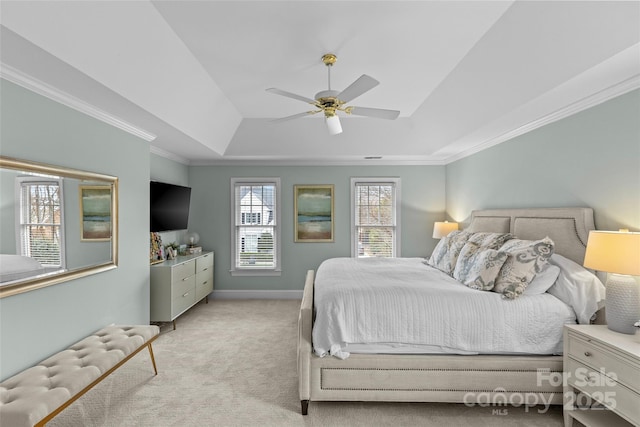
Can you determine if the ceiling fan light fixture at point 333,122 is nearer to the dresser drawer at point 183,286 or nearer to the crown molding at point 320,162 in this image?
the crown molding at point 320,162

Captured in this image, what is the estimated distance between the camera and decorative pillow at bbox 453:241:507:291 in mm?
2539

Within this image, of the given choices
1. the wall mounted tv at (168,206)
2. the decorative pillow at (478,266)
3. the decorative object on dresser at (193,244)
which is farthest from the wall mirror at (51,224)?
the decorative pillow at (478,266)

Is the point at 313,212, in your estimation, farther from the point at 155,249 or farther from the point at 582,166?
the point at 582,166

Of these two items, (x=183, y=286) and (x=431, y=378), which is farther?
(x=183, y=286)

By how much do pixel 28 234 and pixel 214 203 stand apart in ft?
11.0

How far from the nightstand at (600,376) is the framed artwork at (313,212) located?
376 cm

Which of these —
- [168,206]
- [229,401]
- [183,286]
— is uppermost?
[168,206]

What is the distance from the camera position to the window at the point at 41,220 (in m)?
2.12

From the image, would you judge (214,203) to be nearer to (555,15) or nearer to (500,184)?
(500,184)

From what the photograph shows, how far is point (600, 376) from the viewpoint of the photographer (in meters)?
1.89

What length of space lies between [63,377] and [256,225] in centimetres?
369

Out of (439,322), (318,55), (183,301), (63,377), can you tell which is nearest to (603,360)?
(439,322)

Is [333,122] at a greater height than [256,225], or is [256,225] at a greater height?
[333,122]

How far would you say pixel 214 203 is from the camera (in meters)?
5.50
